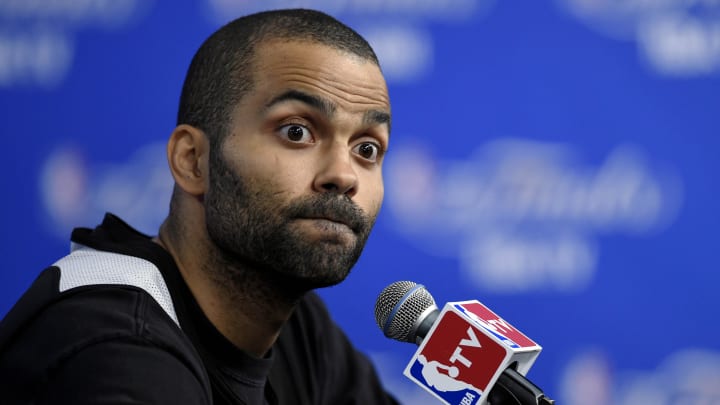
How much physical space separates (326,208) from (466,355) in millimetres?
281

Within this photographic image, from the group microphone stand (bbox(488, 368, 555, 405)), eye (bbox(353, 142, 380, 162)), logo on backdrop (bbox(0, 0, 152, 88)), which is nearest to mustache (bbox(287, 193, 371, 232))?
eye (bbox(353, 142, 380, 162))

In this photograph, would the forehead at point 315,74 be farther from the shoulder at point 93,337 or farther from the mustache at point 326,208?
the shoulder at point 93,337

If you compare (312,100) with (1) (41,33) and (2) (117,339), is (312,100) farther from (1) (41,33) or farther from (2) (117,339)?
(1) (41,33)

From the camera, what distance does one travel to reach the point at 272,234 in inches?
45.7

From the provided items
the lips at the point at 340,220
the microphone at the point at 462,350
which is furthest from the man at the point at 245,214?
the microphone at the point at 462,350

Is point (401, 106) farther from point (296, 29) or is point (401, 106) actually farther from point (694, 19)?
point (296, 29)

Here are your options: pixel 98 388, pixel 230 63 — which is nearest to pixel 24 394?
pixel 98 388

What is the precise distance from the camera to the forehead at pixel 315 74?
1.20m

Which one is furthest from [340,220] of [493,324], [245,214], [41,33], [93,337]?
[41,33]

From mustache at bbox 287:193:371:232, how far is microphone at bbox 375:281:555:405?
0.41ft

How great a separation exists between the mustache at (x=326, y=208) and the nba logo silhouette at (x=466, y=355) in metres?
0.21

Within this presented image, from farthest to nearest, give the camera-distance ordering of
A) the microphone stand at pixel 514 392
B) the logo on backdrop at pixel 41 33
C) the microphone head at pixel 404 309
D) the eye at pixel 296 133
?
the logo on backdrop at pixel 41 33 < the eye at pixel 296 133 < the microphone head at pixel 404 309 < the microphone stand at pixel 514 392

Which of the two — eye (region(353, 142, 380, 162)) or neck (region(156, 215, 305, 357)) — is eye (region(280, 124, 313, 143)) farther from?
neck (region(156, 215, 305, 357))

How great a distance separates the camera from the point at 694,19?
219 cm
